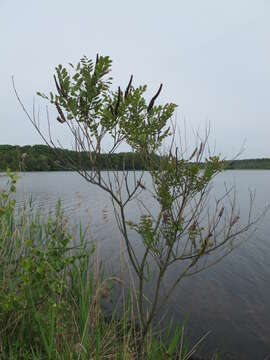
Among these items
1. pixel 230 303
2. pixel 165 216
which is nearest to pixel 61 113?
pixel 165 216

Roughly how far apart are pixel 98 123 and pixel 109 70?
57cm

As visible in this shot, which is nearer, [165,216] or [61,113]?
[61,113]

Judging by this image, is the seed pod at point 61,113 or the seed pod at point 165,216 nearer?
the seed pod at point 61,113

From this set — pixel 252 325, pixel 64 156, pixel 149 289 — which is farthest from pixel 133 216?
pixel 64 156

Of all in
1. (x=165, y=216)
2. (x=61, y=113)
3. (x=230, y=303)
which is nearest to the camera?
(x=61, y=113)

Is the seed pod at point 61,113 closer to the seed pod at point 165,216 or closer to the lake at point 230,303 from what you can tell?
the seed pod at point 165,216

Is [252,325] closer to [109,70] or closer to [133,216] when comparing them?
[109,70]

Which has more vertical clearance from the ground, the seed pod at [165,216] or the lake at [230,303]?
the seed pod at [165,216]

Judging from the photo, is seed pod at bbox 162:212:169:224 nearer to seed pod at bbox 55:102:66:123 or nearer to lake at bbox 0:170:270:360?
seed pod at bbox 55:102:66:123

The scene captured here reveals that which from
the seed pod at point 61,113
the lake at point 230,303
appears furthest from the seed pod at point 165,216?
the lake at point 230,303

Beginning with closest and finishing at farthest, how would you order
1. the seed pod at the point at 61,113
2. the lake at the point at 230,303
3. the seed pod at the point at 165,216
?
1. the seed pod at the point at 61,113
2. the seed pod at the point at 165,216
3. the lake at the point at 230,303

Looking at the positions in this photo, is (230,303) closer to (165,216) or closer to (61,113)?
(165,216)

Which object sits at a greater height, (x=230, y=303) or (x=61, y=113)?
(x=61, y=113)

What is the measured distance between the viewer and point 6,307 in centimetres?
257
